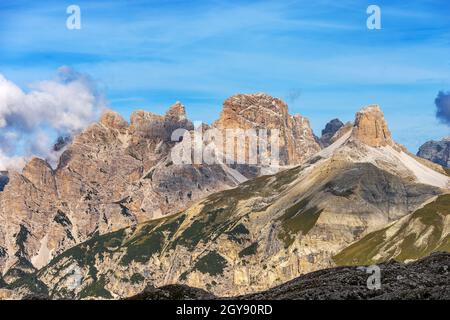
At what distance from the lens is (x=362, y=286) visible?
9956 cm

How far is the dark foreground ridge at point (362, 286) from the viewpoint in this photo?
9067cm

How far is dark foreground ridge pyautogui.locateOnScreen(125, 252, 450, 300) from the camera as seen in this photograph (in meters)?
90.7
